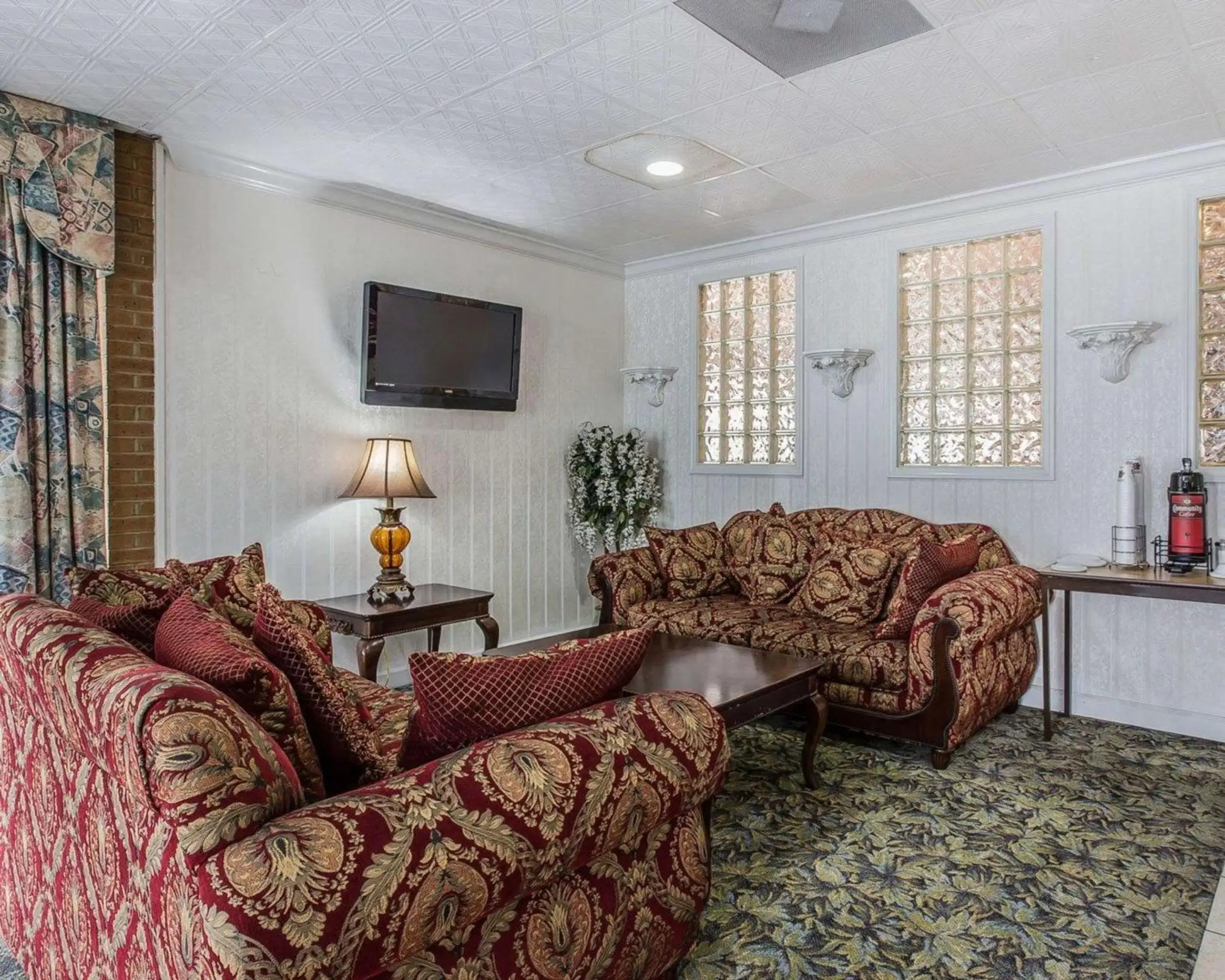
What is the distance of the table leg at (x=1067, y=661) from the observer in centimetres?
375

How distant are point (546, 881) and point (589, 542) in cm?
386

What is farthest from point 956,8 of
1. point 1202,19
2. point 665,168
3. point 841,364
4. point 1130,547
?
point 1130,547

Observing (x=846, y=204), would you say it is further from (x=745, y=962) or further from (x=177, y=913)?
(x=177, y=913)

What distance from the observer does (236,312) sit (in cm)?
371

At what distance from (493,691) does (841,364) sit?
3.47 m

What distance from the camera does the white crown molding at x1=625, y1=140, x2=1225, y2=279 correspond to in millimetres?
3516

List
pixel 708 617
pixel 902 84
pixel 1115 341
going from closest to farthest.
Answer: pixel 902 84, pixel 1115 341, pixel 708 617

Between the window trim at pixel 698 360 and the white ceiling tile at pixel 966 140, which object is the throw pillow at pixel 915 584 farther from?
the white ceiling tile at pixel 966 140

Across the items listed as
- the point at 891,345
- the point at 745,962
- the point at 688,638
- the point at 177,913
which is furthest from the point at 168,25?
the point at 891,345

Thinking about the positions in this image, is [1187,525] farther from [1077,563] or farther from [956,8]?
[956,8]

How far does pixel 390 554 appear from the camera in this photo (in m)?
3.90

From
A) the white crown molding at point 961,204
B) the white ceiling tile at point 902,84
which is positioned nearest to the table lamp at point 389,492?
the white crown molding at point 961,204

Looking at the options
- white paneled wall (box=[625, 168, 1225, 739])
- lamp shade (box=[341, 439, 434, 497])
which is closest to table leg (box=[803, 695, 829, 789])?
white paneled wall (box=[625, 168, 1225, 739])

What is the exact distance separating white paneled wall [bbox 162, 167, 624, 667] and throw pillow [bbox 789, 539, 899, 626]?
1836 millimetres
